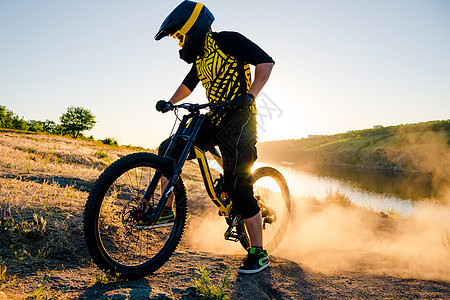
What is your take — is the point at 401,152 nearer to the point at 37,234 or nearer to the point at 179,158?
the point at 179,158

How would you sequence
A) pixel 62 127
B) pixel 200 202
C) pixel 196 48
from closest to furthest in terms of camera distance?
1. pixel 196 48
2. pixel 200 202
3. pixel 62 127

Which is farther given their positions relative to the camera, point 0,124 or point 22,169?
point 0,124

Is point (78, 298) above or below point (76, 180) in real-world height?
below

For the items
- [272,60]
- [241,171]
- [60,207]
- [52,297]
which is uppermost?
[272,60]

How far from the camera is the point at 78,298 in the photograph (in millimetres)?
2119

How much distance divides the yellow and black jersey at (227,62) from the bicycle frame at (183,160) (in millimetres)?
331

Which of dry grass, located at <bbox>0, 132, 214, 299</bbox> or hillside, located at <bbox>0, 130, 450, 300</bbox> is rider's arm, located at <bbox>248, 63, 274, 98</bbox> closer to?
hillside, located at <bbox>0, 130, 450, 300</bbox>

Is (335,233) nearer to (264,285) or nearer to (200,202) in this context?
(200,202)

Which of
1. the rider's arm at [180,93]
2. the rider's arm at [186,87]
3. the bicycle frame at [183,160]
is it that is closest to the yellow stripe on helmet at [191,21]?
the rider's arm at [186,87]

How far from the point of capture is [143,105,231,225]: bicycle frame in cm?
271

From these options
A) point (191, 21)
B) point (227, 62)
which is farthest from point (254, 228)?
point (191, 21)

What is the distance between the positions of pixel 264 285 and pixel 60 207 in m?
3.03

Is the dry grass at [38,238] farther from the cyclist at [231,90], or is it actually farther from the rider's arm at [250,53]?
the rider's arm at [250,53]

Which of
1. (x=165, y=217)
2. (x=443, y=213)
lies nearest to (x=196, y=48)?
(x=165, y=217)
